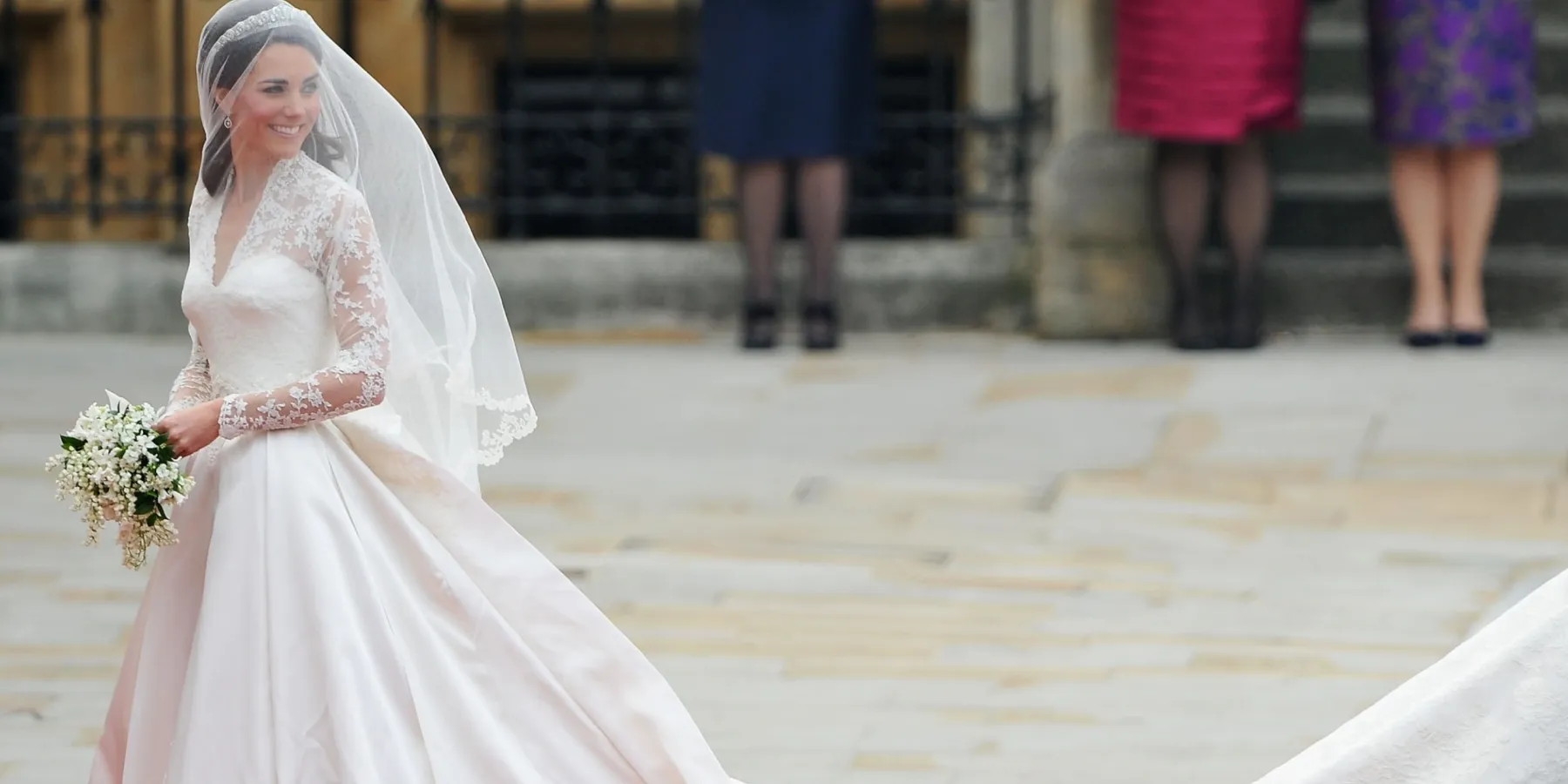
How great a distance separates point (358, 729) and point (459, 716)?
19cm

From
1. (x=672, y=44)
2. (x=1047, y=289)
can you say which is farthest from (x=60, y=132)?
(x=1047, y=289)

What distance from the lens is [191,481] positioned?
360 centimetres

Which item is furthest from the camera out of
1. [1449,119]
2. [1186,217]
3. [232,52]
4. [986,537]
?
[1186,217]

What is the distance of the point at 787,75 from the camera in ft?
29.3

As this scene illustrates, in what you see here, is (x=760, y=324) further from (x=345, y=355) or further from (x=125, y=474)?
(x=125, y=474)

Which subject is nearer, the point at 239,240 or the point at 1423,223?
the point at 239,240

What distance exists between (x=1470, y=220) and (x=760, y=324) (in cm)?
236

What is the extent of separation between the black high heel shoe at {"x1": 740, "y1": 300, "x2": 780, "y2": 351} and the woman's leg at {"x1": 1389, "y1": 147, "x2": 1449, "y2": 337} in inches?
82.9

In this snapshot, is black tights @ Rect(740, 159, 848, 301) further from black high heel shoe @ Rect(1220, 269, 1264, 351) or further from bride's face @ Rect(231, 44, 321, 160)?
bride's face @ Rect(231, 44, 321, 160)

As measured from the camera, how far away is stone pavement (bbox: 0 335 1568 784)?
4902mm

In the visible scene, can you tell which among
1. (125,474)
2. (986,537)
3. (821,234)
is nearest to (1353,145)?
(821,234)

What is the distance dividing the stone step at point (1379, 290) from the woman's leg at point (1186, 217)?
19.0 inches

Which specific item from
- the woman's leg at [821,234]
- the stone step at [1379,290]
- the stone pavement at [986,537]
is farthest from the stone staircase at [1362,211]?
the woman's leg at [821,234]

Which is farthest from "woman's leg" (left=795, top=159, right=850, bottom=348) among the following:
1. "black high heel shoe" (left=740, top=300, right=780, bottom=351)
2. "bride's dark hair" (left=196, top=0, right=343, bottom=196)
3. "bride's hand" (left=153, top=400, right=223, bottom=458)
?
"bride's hand" (left=153, top=400, right=223, bottom=458)
